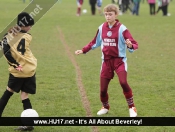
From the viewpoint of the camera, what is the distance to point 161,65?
13.4m

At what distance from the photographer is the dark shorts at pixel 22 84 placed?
22.8ft

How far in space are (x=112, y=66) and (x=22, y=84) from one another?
172cm

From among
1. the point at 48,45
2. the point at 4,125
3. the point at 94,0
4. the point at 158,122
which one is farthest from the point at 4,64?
the point at 94,0

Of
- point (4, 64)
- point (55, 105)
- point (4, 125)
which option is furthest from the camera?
point (4, 64)

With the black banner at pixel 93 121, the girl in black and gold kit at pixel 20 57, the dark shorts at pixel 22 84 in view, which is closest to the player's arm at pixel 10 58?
the girl in black and gold kit at pixel 20 57

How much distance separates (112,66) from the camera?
773 cm

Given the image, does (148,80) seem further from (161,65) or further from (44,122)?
(44,122)

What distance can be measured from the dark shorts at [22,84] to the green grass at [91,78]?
66 cm

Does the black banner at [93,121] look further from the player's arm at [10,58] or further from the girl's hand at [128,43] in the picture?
the girl's hand at [128,43]

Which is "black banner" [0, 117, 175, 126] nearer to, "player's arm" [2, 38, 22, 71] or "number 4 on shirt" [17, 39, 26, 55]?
"player's arm" [2, 38, 22, 71]

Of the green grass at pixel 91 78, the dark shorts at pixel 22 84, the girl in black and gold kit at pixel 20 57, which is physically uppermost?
the girl in black and gold kit at pixel 20 57

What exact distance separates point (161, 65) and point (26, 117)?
24.8ft

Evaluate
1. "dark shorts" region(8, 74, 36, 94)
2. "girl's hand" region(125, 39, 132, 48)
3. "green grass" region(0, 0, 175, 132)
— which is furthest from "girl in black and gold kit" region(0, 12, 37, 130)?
"girl's hand" region(125, 39, 132, 48)

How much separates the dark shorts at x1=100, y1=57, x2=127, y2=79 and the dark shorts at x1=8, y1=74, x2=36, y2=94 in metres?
1.44
